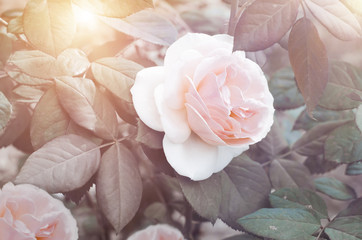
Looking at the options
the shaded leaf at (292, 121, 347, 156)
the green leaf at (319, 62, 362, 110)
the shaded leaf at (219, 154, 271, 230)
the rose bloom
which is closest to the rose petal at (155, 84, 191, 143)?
the rose bloom

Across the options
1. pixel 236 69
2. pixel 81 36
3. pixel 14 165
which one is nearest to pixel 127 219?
pixel 236 69

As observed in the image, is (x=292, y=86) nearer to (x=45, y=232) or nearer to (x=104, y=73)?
(x=104, y=73)

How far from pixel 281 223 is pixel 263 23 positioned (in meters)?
0.23

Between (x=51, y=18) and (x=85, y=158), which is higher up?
(x=51, y=18)

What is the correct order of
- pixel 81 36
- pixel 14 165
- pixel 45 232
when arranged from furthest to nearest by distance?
1. pixel 14 165
2. pixel 81 36
3. pixel 45 232

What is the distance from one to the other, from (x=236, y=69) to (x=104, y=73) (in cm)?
16

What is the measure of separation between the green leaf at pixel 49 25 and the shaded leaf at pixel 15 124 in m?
0.15

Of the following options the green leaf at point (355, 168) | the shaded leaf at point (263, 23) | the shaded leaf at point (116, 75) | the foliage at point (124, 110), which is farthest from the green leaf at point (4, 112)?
the green leaf at point (355, 168)

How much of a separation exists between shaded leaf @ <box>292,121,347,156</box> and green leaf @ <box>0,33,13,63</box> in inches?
19.4

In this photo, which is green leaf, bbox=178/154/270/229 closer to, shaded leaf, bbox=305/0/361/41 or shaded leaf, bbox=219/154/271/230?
shaded leaf, bbox=219/154/271/230

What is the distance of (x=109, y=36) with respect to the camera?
810 mm

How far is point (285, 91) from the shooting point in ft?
2.55

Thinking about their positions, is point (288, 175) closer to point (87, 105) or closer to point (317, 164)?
point (317, 164)

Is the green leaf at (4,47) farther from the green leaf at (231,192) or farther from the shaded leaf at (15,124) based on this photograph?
the green leaf at (231,192)
